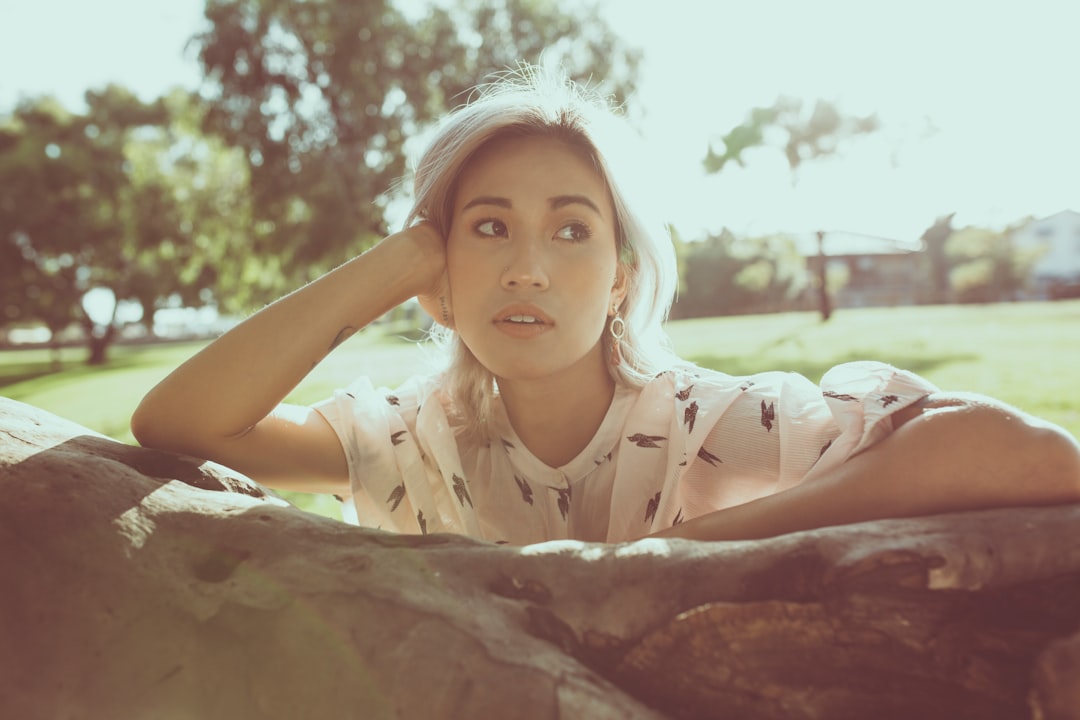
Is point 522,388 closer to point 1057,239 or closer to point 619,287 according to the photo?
point 619,287

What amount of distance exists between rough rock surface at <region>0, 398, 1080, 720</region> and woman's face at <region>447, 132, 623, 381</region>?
0.72 m

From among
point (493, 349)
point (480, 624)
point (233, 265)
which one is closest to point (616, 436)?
point (493, 349)

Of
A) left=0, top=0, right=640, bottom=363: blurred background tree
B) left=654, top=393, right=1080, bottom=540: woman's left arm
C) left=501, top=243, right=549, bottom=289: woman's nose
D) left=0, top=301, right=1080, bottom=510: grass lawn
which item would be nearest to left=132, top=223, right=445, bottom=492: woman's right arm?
left=501, top=243, right=549, bottom=289: woman's nose

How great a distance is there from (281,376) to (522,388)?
2.30ft

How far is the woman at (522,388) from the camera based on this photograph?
→ 6.29 feet

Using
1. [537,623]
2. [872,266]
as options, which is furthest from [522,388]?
[872,266]

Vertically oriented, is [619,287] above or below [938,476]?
above

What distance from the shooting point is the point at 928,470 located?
1378 millimetres

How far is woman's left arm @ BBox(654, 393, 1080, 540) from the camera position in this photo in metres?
1.34

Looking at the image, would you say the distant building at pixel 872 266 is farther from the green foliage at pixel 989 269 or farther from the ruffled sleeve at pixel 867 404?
the ruffled sleeve at pixel 867 404

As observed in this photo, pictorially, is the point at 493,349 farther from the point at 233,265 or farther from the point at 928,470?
the point at 233,265

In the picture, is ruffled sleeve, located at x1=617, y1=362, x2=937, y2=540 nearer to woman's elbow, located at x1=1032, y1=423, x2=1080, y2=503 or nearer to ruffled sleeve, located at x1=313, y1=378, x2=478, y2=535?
woman's elbow, located at x1=1032, y1=423, x2=1080, y2=503

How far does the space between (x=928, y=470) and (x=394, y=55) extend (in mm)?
16214

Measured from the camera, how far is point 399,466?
2.28 m
